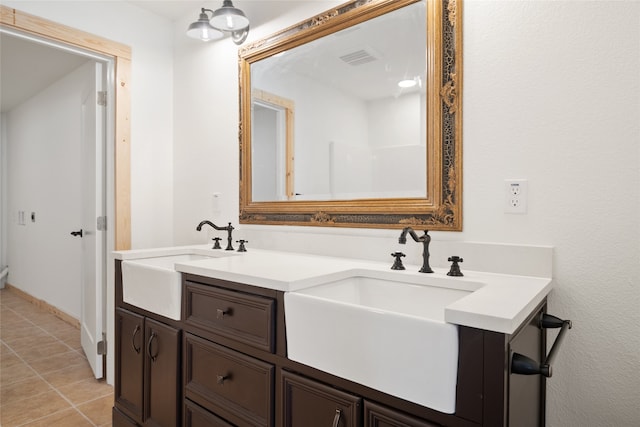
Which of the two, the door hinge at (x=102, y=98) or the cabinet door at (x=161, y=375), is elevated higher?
the door hinge at (x=102, y=98)

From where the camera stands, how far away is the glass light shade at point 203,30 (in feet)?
6.89

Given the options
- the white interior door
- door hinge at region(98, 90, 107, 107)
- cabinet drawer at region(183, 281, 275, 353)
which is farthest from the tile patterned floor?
door hinge at region(98, 90, 107, 107)

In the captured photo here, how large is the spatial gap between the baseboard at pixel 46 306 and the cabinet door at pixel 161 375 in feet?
8.00

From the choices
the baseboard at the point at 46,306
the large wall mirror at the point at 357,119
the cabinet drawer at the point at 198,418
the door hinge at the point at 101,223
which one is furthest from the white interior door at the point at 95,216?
the cabinet drawer at the point at 198,418

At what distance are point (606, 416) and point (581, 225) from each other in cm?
56

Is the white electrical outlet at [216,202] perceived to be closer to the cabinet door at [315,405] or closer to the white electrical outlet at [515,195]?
the cabinet door at [315,405]

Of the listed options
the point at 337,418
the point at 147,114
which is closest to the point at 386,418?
the point at 337,418

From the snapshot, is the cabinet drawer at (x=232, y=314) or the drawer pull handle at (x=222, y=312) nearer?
the cabinet drawer at (x=232, y=314)

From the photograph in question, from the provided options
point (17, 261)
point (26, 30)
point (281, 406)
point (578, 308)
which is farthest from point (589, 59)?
point (17, 261)

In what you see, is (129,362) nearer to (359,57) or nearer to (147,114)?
(147,114)

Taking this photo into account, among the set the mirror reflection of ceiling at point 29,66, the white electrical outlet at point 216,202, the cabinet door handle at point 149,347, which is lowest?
the cabinet door handle at point 149,347

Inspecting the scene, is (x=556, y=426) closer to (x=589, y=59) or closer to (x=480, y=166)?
(x=480, y=166)

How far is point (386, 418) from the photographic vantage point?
897mm

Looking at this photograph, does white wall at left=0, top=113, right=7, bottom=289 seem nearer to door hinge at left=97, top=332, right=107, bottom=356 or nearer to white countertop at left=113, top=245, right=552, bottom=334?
door hinge at left=97, top=332, right=107, bottom=356
